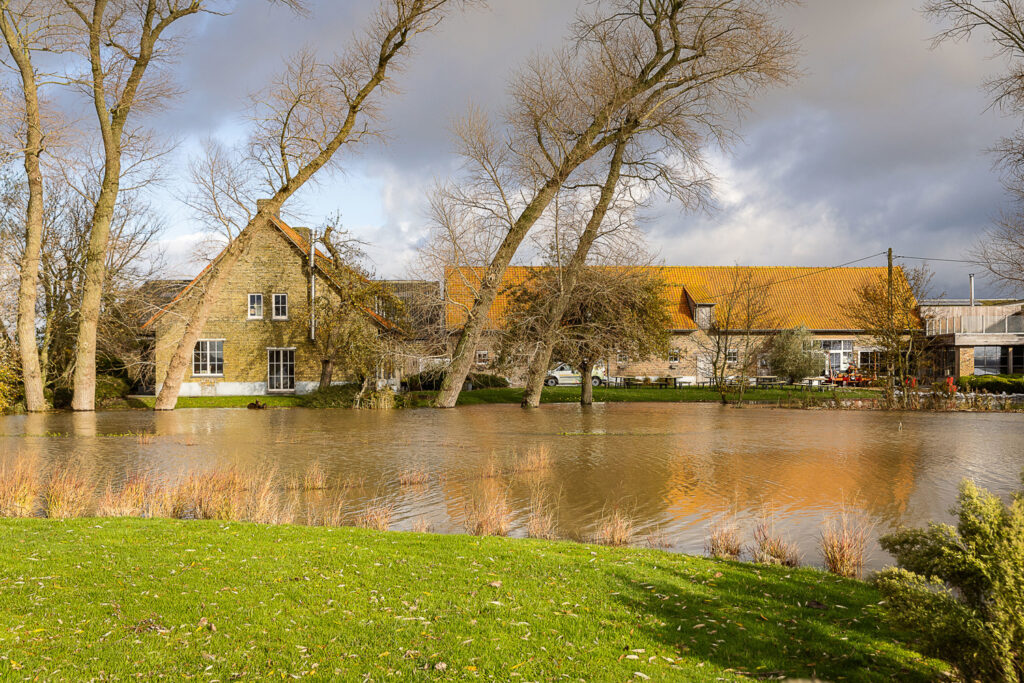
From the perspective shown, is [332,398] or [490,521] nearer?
[490,521]

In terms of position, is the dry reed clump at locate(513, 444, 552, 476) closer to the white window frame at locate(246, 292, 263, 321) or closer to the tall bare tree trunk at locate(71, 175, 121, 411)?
the tall bare tree trunk at locate(71, 175, 121, 411)

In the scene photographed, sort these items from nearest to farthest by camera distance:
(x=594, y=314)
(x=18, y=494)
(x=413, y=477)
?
(x=18, y=494)
(x=413, y=477)
(x=594, y=314)

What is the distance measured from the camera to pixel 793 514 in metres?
10.1

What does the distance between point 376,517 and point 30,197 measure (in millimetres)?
20571

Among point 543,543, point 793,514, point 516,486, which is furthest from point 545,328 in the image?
point 543,543

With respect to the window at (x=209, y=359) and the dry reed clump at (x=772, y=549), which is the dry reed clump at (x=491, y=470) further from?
the window at (x=209, y=359)

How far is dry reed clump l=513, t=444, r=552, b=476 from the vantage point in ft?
43.5

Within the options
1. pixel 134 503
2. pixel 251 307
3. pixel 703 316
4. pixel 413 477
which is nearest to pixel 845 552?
pixel 413 477

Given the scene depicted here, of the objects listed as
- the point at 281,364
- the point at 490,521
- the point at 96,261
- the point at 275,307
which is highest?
the point at 96,261

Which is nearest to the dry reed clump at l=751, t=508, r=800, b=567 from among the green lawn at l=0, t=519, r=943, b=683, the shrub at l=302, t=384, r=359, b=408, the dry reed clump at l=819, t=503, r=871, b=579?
the dry reed clump at l=819, t=503, r=871, b=579

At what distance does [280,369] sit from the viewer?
32781 millimetres

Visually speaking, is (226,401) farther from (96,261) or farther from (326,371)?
(96,261)

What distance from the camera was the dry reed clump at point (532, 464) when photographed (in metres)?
13.2

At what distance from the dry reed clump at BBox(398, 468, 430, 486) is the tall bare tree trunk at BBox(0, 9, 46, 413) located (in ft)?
55.0
